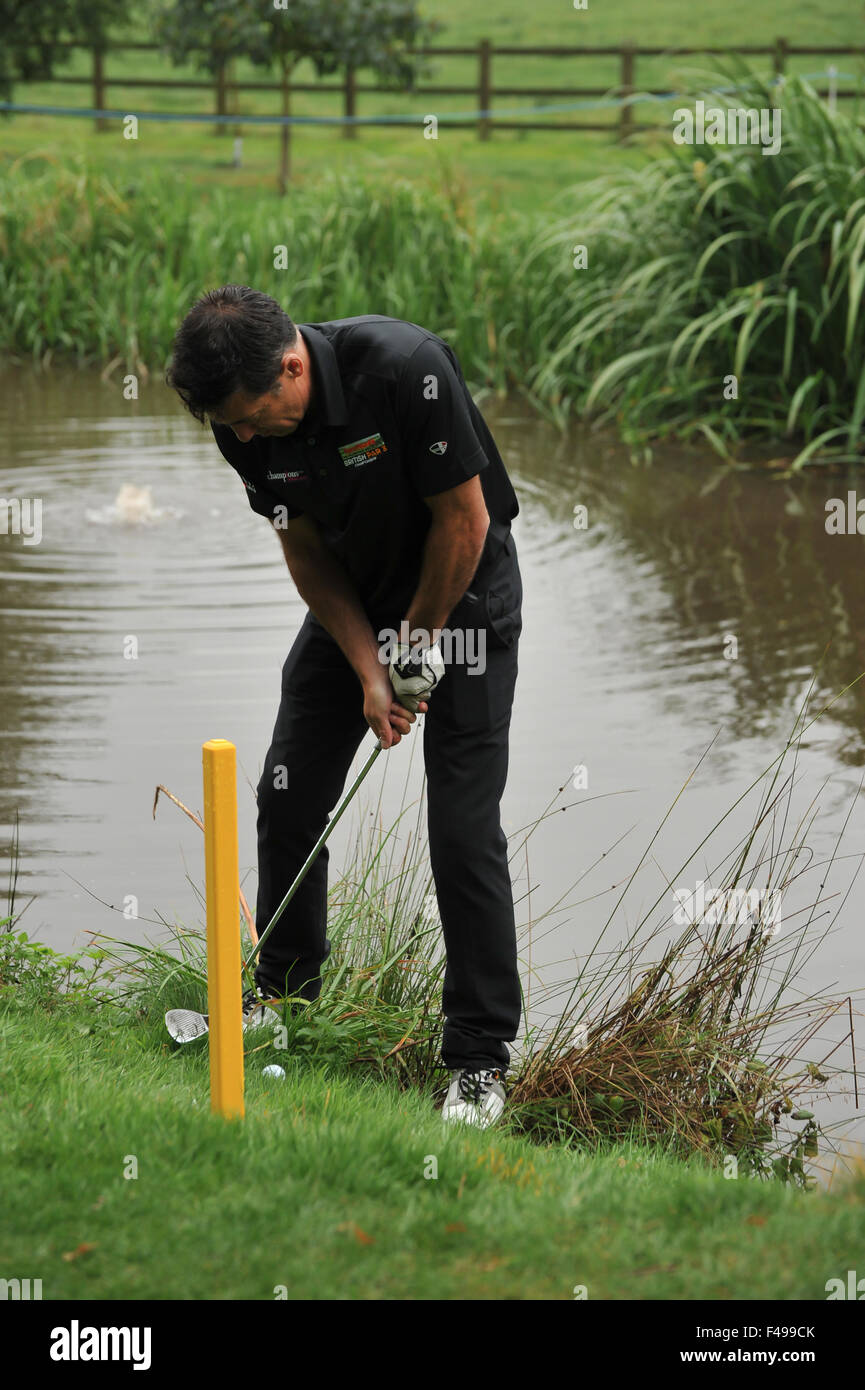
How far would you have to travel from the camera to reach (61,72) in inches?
1465

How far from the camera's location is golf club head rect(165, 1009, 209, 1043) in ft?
11.6

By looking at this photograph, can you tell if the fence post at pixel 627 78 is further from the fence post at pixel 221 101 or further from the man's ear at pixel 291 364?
the man's ear at pixel 291 364

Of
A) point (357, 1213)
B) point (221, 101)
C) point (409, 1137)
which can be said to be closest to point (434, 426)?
point (409, 1137)

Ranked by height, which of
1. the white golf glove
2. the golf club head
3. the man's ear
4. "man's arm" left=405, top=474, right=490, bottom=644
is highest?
the man's ear

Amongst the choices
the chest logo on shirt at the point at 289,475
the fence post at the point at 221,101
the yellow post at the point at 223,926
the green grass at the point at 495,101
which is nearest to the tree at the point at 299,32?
the green grass at the point at 495,101

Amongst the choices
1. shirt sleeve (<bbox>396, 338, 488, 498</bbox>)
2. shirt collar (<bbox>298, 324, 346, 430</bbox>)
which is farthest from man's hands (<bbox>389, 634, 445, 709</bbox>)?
shirt collar (<bbox>298, 324, 346, 430</bbox>)

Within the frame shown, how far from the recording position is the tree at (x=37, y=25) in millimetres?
20828

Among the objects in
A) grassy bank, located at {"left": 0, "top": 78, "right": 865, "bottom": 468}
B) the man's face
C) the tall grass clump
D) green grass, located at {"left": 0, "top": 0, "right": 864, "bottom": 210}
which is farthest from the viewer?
green grass, located at {"left": 0, "top": 0, "right": 864, "bottom": 210}

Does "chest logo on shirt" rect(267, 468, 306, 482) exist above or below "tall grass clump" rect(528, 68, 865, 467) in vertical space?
below

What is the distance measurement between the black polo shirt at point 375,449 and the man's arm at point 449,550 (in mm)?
43

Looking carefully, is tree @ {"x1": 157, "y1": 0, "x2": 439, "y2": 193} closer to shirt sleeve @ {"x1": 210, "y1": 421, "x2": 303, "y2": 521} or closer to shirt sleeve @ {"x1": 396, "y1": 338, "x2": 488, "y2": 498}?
shirt sleeve @ {"x1": 210, "y1": 421, "x2": 303, "y2": 521}

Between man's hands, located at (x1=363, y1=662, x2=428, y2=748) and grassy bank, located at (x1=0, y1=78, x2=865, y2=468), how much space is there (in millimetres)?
5870

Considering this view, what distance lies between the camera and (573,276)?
412 inches
